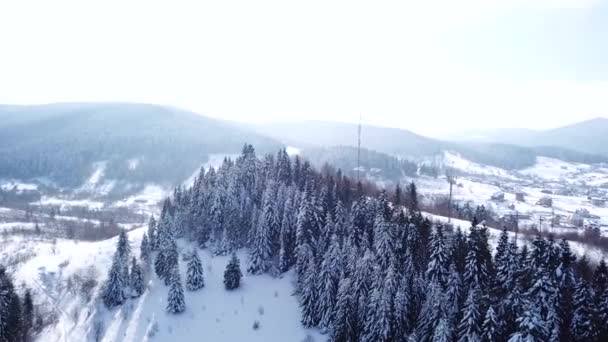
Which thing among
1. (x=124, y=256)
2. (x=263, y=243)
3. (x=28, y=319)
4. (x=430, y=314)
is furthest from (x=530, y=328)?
(x=28, y=319)

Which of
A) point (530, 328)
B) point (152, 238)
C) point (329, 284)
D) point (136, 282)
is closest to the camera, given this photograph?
point (530, 328)

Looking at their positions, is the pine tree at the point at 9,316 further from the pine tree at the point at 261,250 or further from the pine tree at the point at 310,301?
the pine tree at the point at 310,301

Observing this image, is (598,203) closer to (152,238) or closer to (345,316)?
(345,316)

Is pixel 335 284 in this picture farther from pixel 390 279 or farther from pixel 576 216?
pixel 576 216

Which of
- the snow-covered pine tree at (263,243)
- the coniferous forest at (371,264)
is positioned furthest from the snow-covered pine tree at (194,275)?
the snow-covered pine tree at (263,243)

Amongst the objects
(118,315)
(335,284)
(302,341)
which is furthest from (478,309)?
(118,315)
